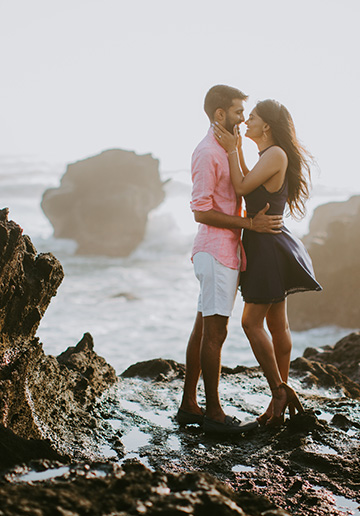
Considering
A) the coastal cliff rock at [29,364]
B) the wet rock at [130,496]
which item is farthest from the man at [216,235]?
the wet rock at [130,496]

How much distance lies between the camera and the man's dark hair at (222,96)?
154 inches

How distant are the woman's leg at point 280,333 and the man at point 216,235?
0.42 m

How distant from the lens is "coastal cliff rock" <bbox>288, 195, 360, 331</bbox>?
114 feet

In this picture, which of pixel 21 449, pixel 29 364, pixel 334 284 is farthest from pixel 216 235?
pixel 334 284

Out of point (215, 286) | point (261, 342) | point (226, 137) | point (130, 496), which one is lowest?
point (130, 496)

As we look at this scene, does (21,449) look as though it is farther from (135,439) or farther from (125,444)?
(135,439)

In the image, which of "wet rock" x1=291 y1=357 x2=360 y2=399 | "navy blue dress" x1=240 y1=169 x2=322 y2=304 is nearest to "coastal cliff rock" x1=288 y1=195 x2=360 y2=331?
"wet rock" x1=291 y1=357 x2=360 y2=399

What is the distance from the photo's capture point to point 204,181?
12.6ft

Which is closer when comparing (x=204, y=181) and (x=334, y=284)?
(x=204, y=181)

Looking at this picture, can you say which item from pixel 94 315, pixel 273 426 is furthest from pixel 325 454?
pixel 94 315

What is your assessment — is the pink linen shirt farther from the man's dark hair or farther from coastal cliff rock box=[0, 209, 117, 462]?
coastal cliff rock box=[0, 209, 117, 462]

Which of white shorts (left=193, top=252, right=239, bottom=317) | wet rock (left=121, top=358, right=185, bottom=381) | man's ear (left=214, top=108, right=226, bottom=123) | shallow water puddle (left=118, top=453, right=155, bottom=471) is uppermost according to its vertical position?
man's ear (left=214, top=108, right=226, bottom=123)

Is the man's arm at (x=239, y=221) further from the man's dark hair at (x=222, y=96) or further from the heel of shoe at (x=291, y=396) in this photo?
the heel of shoe at (x=291, y=396)

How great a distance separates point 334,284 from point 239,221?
33.1m
